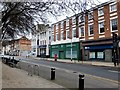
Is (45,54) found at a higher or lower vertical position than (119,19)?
lower

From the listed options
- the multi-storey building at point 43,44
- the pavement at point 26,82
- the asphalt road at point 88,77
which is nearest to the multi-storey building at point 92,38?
the asphalt road at point 88,77

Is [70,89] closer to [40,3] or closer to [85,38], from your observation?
[40,3]

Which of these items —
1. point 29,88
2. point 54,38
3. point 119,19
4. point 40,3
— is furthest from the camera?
point 54,38

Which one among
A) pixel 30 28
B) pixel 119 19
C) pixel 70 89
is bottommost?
pixel 70 89

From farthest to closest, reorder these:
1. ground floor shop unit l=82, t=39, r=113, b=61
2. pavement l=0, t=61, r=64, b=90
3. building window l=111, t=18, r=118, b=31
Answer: ground floor shop unit l=82, t=39, r=113, b=61 < building window l=111, t=18, r=118, b=31 < pavement l=0, t=61, r=64, b=90

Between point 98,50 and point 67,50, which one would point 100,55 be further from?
point 67,50

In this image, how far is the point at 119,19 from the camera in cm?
A: 3944

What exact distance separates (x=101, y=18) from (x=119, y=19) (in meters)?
4.53

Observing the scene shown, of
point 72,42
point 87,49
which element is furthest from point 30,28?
point 72,42

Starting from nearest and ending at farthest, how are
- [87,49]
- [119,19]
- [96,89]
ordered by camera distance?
1. [96,89]
2. [119,19]
3. [87,49]

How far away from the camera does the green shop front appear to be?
53.2 metres

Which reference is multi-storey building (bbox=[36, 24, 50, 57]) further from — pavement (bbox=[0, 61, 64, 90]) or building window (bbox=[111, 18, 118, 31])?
pavement (bbox=[0, 61, 64, 90])

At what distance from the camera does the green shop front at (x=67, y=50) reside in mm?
53156

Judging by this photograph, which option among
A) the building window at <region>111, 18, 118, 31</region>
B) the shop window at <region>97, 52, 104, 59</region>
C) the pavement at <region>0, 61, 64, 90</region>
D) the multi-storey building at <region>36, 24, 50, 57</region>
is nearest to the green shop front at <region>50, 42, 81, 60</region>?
the multi-storey building at <region>36, 24, 50, 57</region>
